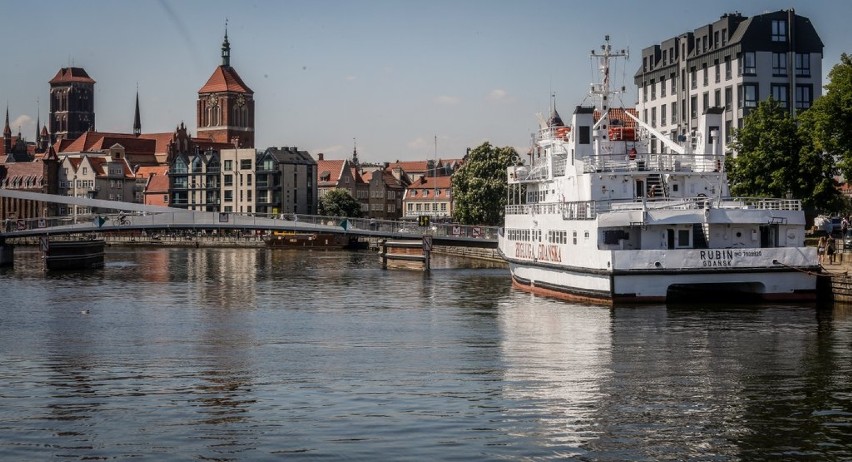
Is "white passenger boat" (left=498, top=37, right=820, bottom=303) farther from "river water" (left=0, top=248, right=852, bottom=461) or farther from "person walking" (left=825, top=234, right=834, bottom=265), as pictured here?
"person walking" (left=825, top=234, right=834, bottom=265)

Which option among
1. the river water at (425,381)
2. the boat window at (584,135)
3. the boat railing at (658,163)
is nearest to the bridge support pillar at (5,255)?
the river water at (425,381)

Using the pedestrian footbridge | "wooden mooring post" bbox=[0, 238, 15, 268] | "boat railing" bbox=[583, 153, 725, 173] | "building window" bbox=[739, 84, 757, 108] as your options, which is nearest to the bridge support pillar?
"wooden mooring post" bbox=[0, 238, 15, 268]

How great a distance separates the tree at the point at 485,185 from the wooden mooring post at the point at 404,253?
20.5 m

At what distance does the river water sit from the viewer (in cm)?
2588

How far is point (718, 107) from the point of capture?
95.0m

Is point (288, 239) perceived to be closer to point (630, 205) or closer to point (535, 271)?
point (535, 271)

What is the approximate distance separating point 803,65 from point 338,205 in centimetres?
8640

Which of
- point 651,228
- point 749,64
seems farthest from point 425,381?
point 749,64

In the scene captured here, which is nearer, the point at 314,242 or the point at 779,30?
the point at 779,30

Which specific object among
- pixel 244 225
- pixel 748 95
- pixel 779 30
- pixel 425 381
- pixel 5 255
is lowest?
pixel 425 381

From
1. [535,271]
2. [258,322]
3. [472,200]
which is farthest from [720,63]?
[258,322]

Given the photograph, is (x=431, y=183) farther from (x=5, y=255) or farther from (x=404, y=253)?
(x=5, y=255)

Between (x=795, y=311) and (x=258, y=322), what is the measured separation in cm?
2210

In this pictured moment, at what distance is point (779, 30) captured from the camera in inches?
3696
